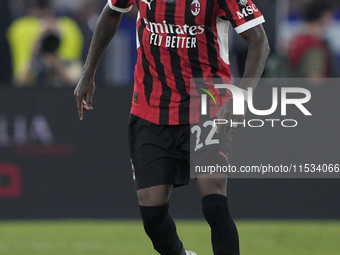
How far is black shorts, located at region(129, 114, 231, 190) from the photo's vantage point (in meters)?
5.46

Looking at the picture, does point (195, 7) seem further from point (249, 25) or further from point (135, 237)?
point (135, 237)

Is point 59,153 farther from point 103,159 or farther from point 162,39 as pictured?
point 162,39

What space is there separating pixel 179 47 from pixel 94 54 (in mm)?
731

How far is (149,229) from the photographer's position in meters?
5.64

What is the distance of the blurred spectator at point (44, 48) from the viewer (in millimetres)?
9648

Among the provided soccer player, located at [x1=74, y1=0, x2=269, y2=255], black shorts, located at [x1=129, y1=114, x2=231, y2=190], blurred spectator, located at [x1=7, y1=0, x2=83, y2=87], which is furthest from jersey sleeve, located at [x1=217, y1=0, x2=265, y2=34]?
blurred spectator, located at [x1=7, y1=0, x2=83, y2=87]

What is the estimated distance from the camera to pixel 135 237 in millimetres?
8656

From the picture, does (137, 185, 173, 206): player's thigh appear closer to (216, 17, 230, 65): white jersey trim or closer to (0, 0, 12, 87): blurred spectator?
(216, 17, 230, 65): white jersey trim

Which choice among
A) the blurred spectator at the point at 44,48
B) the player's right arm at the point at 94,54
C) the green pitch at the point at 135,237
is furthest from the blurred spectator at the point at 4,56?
the player's right arm at the point at 94,54

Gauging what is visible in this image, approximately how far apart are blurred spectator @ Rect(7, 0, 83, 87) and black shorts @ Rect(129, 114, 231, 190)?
404 cm

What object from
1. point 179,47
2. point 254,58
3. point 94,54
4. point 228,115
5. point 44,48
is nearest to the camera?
point 228,115

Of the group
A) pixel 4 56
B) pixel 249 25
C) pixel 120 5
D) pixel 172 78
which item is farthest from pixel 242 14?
pixel 4 56

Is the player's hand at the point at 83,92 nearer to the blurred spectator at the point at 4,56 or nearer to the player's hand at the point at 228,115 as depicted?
the player's hand at the point at 228,115

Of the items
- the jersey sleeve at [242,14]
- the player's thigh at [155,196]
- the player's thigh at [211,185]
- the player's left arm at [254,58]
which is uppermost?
the jersey sleeve at [242,14]
